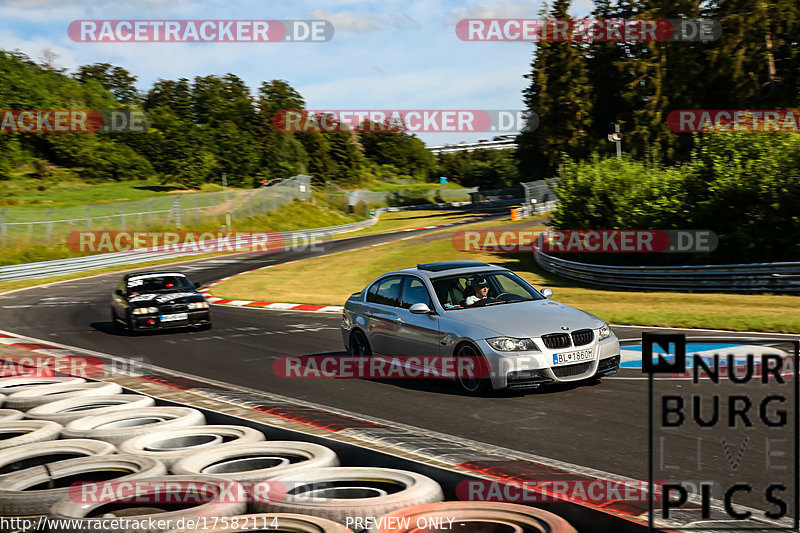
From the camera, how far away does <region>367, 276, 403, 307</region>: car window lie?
11.1 metres

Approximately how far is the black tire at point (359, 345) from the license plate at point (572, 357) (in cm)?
333

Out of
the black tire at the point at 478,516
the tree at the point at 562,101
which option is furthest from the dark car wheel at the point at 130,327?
the tree at the point at 562,101

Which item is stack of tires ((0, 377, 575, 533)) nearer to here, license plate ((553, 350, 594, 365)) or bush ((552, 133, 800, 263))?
license plate ((553, 350, 594, 365))

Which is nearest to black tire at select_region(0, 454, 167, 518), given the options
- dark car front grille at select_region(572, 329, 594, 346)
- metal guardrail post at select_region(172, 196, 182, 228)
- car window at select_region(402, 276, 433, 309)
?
dark car front grille at select_region(572, 329, 594, 346)

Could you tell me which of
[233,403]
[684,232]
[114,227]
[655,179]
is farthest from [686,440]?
[114,227]

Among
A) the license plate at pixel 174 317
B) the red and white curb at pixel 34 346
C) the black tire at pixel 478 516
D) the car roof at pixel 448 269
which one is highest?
the car roof at pixel 448 269

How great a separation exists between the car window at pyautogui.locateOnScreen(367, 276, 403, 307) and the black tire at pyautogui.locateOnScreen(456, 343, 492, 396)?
1663mm

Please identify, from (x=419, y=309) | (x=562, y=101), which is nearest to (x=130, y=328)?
(x=419, y=309)

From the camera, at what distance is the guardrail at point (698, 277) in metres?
21.7

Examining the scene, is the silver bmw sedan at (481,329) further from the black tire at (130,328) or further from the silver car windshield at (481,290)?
the black tire at (130,328)

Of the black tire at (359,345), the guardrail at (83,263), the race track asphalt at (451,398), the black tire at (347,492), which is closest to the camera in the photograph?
the black tire at (347,492)

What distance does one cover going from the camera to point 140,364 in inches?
521

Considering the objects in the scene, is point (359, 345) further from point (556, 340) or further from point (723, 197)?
point (723, 197)

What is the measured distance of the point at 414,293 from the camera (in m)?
10.8
